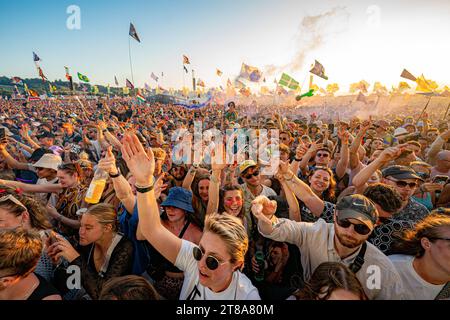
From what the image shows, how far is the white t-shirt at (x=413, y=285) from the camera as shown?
171 centimetres

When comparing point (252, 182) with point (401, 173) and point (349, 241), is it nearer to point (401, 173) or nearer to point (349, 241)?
point (349, 241)

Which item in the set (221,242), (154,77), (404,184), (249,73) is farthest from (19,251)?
(154,77)

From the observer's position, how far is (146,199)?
1.81 metres

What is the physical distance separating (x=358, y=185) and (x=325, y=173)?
472 millimetres

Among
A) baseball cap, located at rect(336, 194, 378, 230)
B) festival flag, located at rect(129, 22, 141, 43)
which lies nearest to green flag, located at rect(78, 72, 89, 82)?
festival flag, located at rect(129, 22, 141, 43)

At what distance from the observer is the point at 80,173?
3.45 meters

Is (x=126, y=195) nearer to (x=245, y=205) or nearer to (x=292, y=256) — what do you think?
(x=245, y=205)

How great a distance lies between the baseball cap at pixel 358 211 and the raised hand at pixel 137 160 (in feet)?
5.14

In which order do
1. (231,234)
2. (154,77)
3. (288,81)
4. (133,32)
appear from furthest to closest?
(154,77), (133,32), (288,81), (231,234)

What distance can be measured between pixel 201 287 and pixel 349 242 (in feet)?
3.96

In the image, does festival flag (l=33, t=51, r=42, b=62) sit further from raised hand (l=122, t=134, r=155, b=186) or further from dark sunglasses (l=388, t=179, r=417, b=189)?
dark sunglasses (l=388, t=179, r=417, b=189)

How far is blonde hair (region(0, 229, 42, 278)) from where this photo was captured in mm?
1550

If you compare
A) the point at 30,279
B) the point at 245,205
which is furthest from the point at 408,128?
the point at 30,279

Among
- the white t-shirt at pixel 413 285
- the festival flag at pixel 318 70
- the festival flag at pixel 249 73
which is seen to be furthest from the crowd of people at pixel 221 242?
the festival flag at pixel 249 73
